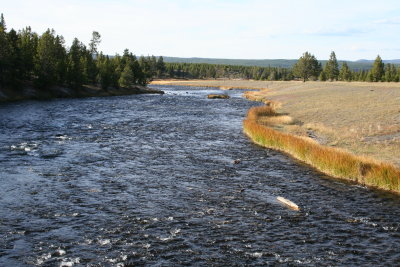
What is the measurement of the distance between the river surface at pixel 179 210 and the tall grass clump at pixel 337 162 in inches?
40.6

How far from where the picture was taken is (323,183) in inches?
971

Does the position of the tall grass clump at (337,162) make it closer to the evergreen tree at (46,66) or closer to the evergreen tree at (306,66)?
the evergreen tree at (46,66)

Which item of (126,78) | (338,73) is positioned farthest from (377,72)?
(126,78)

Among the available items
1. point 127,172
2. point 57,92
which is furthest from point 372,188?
point 57,92

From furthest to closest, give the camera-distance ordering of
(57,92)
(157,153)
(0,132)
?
(57,92)
(0,132)
(157,153)

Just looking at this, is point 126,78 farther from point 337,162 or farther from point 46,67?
point 337,162

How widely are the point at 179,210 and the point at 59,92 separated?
86.8 m

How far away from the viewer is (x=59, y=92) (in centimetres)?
9781

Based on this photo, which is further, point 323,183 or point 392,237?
point 323,183

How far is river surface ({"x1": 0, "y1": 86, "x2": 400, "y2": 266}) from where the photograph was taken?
14.7 metres

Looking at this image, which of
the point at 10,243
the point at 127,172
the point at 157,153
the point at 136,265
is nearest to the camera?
the point at 136,265

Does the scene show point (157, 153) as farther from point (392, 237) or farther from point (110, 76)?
point (110, 76)

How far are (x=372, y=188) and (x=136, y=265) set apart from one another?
52.6 ft

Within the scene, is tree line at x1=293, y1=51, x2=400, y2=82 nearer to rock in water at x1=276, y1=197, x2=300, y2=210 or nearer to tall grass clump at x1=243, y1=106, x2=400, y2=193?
tall grass clump at x1=243, y1=106, x2=400, y2=193
